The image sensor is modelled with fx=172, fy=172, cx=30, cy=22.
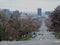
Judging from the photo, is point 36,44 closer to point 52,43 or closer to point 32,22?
point 52,43

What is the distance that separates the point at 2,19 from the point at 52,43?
4.43 meters

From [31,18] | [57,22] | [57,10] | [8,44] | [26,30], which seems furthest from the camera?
[31,18]

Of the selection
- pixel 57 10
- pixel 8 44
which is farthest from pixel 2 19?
pixel 8 44

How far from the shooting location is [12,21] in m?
6.43

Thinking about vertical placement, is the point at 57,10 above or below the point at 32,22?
above

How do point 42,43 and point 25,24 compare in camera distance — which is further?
point 25,24

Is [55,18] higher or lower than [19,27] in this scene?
higher

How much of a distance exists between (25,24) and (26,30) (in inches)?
26.1

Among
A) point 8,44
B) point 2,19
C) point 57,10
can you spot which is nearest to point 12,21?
point 2,19

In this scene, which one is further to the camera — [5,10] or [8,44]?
[5,10]

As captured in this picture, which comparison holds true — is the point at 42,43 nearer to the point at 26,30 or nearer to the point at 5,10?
the point at 26,30

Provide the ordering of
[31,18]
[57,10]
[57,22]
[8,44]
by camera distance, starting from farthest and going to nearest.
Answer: [31,18] → [57,10] → [57,22] → [8,44]

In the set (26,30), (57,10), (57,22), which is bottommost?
(26,30)

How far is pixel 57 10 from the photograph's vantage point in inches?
195
